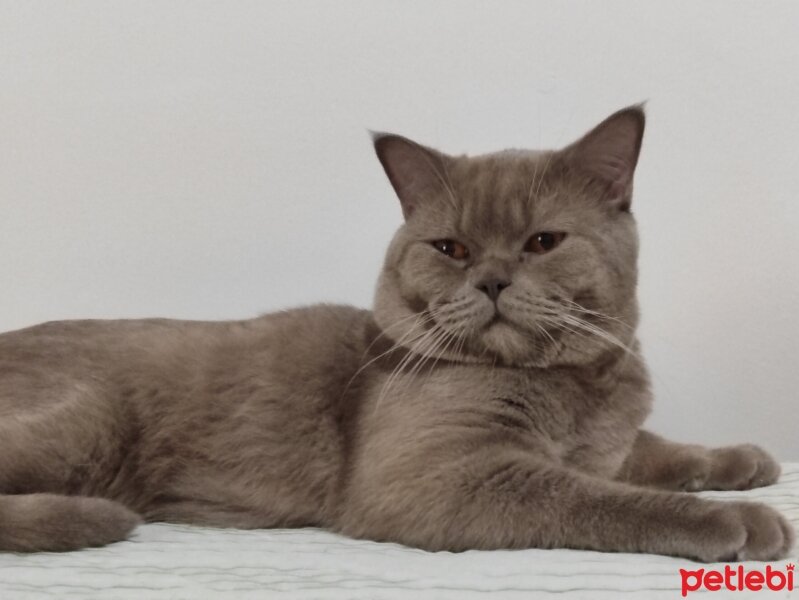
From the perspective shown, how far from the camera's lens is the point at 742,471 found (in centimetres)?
146

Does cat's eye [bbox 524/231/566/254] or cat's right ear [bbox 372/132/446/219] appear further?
cat's right ear [bbox 372/132/446/219]

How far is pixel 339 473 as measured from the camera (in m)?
1.38

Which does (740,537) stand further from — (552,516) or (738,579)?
(552,516)

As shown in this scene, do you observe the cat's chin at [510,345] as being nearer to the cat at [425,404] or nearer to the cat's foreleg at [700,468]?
the cat at [425,404]

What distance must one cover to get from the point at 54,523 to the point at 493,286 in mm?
713

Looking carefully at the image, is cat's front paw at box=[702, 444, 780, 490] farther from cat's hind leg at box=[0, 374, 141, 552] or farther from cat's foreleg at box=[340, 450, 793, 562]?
cat's hind leg at box=[0, 374, 141, 552]

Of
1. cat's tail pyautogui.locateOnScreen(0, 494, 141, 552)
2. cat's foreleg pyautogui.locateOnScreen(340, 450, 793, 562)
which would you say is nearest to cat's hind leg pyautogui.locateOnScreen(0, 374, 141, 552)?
cat's tail pyautogui.locateOnScreen(0, 494, 141, 552)

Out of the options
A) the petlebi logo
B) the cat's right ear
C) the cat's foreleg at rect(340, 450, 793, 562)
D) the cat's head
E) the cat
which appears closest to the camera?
the petlebi logo

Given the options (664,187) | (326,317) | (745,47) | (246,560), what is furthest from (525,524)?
(745,47)

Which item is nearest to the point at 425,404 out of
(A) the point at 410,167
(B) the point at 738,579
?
(A) the point at 410,167

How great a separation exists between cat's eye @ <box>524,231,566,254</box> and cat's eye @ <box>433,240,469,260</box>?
0.11m

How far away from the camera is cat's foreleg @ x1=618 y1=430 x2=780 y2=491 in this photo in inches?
58.0

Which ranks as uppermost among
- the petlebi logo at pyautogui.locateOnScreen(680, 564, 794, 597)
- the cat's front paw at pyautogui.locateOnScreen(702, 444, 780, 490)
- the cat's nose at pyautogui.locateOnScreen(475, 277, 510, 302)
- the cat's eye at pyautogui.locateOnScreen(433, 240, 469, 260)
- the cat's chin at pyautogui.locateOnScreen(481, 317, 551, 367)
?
the cat's eye at pyautogui.locateOnScreen(433, 240, 469, 260)

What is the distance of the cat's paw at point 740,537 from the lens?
100cm
